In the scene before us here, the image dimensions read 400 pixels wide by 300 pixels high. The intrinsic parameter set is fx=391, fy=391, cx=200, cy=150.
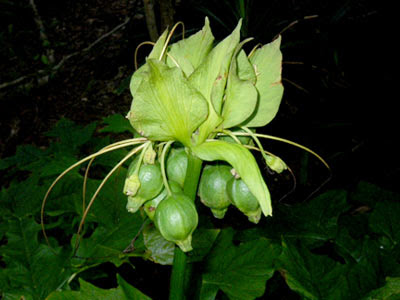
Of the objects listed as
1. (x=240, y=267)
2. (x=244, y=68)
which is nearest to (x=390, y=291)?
(x=240, y=267)

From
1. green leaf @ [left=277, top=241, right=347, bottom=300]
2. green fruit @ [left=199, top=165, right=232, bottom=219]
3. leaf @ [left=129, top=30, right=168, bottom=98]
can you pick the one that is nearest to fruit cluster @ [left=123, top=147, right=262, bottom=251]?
green fruit @ [left=199, top=165, right=232, bottom=219]

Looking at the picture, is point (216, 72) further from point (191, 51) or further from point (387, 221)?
point (387, 221)

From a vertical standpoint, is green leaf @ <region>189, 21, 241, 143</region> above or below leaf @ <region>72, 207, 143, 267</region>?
above

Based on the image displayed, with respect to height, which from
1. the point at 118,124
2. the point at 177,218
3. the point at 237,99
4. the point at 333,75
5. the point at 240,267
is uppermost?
the point at 237,99

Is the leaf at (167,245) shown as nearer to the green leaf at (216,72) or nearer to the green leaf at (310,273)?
the green leaf at (310,273)

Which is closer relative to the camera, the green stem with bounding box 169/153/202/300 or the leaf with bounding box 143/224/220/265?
the green stem with bounding box 169/153/202/300

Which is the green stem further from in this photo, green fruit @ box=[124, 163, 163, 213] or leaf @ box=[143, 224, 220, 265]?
leaf @ box=[143, 224, 220, 265]
